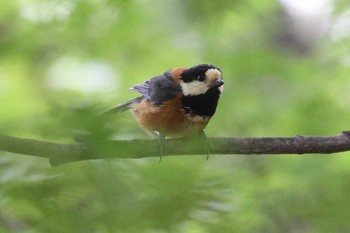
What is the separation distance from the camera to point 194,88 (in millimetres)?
2125

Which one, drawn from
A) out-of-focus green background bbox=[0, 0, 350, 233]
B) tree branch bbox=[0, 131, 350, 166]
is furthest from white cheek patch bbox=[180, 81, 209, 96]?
tree branch bbox=[0, 131, 350, 166]

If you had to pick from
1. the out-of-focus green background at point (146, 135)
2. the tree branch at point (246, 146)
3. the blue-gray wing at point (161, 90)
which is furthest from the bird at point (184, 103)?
the tree branch at point (246, 146)

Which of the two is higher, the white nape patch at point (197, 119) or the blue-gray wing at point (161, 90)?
the blue-gray wing at point (161, 90)

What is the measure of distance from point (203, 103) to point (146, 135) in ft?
1.27

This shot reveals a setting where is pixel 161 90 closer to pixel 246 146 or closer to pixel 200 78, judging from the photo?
pixel 200 78

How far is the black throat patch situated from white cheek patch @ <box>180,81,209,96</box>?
14 millimetres

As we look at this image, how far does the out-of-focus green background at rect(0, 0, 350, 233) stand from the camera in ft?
2.03

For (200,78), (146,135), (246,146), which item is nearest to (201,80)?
(200,78)

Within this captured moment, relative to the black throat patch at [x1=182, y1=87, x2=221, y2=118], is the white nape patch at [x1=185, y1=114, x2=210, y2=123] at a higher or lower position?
lower

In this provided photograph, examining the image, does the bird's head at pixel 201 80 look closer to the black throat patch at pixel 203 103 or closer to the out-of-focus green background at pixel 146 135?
the black throat patch at pixel 203 103

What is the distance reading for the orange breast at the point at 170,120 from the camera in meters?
2.07

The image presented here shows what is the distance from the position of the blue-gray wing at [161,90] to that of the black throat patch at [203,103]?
7 centimetres

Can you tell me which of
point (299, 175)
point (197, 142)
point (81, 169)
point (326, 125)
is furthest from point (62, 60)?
point (81, 169)

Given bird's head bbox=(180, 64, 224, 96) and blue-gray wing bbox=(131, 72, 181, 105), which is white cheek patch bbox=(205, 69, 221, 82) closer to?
bird's head bbox=(180, 64, 224, 96)
